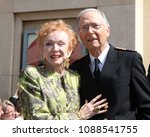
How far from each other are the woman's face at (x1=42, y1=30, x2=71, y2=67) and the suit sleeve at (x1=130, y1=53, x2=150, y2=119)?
0.42m

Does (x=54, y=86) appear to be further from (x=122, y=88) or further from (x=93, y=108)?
(x=122, y=88)

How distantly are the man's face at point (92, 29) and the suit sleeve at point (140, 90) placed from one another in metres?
0.25

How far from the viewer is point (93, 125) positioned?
2.58 m

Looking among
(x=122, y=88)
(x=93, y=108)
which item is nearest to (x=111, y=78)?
(x=122, y=88)

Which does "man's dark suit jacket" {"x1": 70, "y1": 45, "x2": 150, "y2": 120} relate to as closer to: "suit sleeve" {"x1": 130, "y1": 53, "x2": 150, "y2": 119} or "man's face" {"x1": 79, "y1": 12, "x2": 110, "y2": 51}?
"suit sleeve" {"x1": 130, "y1": 53, "x2": 150, "y2": 119}

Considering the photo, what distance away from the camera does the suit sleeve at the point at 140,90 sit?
2689 mm

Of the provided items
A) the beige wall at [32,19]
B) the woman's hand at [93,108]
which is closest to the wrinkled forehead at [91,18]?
the woman's hand at [93,108]

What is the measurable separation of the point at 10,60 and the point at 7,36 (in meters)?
0.43

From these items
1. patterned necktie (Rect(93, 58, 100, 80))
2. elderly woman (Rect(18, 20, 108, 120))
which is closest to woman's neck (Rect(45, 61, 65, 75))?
elderly woman (Rect(18, 20, 108, 120))

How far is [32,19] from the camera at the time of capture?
28.1 ft

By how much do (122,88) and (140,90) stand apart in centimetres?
11

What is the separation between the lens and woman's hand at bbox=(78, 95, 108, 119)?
2.59m

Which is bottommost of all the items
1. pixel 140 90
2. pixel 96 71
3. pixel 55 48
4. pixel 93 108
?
pixel 93 108

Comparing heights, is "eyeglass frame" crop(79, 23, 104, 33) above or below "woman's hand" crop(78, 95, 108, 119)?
above
